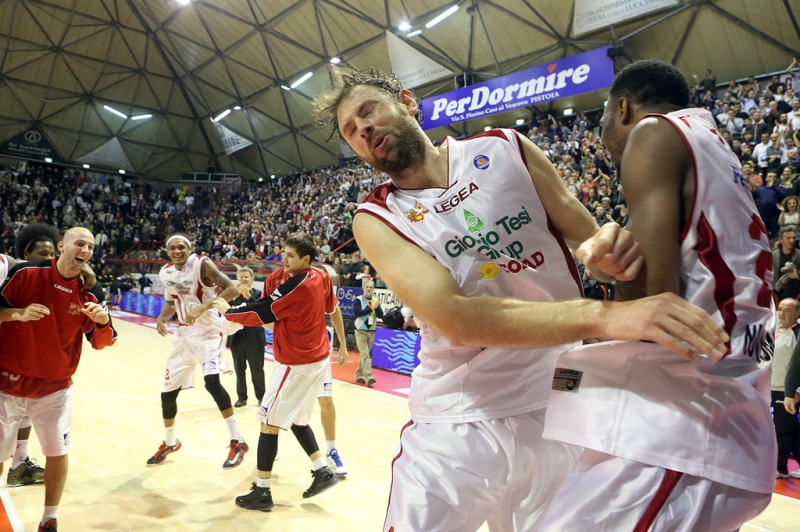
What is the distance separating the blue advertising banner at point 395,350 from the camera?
34.5 ft

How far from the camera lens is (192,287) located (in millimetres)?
6406

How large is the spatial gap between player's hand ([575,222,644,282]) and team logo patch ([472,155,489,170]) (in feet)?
2.67

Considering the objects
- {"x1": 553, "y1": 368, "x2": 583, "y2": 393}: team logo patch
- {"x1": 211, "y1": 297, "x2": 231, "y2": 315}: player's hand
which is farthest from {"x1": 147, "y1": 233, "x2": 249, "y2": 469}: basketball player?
{"x1": 553, "y1": 368, "x2": 583, "y2": 393}: team logo patch

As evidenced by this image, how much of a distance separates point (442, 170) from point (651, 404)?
1.17 m

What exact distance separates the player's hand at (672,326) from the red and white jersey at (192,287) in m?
5.81

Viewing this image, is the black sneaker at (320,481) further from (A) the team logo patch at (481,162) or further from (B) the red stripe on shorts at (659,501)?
(B) the red stripe on shorts at (659,501)

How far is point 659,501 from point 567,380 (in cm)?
36

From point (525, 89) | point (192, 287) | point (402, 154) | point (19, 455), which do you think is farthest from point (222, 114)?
point (402, 154)

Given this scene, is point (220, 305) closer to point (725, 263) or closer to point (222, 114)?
point (725, 263)

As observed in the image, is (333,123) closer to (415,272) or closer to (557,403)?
(415,272)

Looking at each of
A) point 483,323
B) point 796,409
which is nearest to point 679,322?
point 483,323

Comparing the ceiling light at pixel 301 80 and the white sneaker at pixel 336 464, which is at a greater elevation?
the ceiling light at pixel 301 80

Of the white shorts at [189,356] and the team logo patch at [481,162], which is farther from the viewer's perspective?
the white shorts at [189,356]

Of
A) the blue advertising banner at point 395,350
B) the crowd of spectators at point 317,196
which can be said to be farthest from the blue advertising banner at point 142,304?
the blue advertising banner at point 395,350
